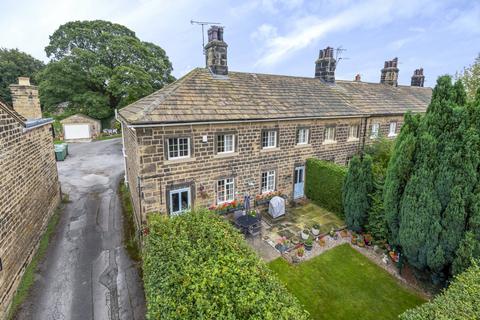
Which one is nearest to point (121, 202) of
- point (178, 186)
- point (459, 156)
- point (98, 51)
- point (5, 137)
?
point (178, 186)

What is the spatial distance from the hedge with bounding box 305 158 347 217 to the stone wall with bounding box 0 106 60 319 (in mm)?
14146

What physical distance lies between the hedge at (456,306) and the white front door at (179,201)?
A: 30.0ft

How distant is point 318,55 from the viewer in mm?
20656

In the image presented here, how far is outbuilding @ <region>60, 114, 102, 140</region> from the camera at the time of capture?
112 feet

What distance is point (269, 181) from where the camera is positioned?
47.3 feet

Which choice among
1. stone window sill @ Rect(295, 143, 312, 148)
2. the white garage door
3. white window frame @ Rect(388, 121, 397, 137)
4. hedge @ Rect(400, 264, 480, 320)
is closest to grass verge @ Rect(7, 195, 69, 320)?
hedge @ Rect(400, 264, 480, 320)

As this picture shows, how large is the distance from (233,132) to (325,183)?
638 centimetres

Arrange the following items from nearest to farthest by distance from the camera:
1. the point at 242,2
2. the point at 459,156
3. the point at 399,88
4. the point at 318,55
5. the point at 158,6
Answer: the point at 459,156, the point at 158,6, the point at 242,2, the point at 318,55, the point at 399,88

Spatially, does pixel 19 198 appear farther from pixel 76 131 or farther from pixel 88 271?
pixel 76 131

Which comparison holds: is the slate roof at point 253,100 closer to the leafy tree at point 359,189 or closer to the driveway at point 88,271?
the leafy tree at point 359,189

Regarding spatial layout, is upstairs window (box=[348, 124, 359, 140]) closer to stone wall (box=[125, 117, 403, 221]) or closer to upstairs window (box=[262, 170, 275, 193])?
stone wall (box=[125, 117, 403, 221])

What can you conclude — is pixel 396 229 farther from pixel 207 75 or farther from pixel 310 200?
pixel 207 75

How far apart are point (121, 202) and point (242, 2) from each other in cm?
1455

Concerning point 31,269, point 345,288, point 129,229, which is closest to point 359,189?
point 345,288
